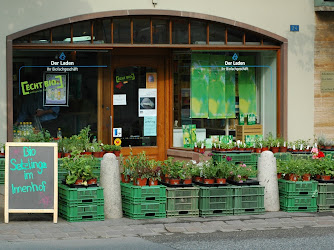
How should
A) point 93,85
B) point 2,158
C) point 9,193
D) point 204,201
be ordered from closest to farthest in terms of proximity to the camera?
1. point 9,193
2. point 204,201
3. point 2,158
4. point 93,85

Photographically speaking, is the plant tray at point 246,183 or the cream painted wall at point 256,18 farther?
the cream painted wall at point 256,18

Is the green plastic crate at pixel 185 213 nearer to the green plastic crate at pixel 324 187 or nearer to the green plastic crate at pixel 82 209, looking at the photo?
the green plastic crate at pixel 82 209

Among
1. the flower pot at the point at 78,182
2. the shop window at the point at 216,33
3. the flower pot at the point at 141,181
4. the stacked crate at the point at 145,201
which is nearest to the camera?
the flower pot at the point at 78,182

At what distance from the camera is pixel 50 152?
1069cm

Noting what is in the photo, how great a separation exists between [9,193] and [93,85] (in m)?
6.10

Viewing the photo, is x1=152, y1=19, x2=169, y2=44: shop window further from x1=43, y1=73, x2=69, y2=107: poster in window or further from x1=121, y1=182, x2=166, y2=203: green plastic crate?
x1=121, y1=182, x2=166, y2=203: green plastic crate

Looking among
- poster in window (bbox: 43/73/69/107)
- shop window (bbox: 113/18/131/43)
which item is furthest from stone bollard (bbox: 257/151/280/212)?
poster in window (bbox: 43/73/69/107)

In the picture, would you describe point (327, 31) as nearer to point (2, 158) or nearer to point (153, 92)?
point (153, 92)

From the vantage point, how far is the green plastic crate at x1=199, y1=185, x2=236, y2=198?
11.1 metres

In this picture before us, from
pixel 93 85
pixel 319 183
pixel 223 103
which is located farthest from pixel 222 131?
pixel 319 183

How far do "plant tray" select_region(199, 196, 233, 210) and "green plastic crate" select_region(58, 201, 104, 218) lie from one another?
1.63 metres

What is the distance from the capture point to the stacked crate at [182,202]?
11.0 m

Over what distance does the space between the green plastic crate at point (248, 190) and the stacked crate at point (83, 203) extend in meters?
2.21

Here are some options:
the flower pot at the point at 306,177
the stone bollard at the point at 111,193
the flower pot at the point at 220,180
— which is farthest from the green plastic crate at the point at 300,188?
the stone bollard at the point at 111,193
